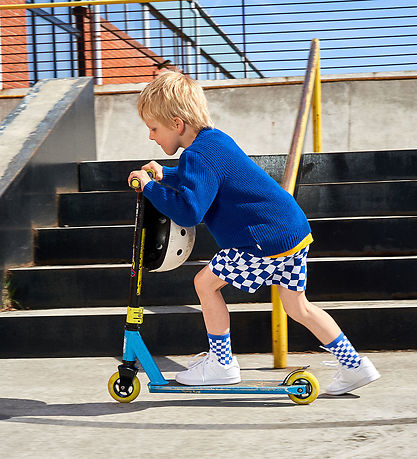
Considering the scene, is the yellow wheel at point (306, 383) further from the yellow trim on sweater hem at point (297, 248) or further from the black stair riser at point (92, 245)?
the black stair riser at point (92, 245)

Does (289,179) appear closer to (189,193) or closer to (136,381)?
(189,193)

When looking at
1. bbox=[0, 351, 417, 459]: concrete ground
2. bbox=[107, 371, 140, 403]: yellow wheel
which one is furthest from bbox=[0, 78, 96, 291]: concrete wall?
bbox=[107, 371, 140, 403]: yellow wheel

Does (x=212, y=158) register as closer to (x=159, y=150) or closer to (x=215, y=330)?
(x=215, y=330)

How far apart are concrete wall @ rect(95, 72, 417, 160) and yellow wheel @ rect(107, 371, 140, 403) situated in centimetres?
450

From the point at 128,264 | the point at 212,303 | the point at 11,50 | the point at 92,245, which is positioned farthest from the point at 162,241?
the point at 11,50

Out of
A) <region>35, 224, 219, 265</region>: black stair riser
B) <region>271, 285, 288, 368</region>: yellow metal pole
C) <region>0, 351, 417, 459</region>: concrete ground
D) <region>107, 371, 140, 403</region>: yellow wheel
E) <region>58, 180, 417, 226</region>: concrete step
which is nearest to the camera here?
<region>0, 351, 417, 459</region>: concrete ground

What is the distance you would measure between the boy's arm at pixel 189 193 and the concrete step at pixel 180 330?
1.20m

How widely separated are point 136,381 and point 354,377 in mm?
916

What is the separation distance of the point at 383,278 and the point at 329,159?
1652mm

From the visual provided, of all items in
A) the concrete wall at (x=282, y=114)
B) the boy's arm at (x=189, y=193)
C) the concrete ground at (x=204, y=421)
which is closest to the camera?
the concrete ground at (x=204, y=421)

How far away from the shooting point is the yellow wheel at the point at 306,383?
8.82 ft

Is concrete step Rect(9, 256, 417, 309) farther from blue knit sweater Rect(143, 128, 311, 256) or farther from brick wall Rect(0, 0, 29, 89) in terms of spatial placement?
brick wall Rect(0, 0, 29, 89)

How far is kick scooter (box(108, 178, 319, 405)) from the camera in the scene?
2.69 metres

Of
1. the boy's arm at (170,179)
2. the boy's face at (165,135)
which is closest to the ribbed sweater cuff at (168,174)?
the boy's arm at (170,179)
